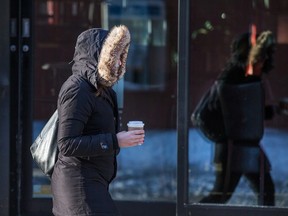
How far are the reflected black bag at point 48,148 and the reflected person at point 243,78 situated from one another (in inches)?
98.4

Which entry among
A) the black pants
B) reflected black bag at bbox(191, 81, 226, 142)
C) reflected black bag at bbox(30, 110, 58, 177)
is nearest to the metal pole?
the black pants

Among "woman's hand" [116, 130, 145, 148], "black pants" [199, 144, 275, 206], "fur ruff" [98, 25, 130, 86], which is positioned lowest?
"black pants" [199, 144, 275, 206]

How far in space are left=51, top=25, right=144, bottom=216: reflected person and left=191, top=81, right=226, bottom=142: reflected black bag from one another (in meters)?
2.64

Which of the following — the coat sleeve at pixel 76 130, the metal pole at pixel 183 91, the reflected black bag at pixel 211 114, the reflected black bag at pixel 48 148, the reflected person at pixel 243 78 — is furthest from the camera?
the reflected black bag at pixel 211 114

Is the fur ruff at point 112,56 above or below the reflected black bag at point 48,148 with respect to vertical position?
above

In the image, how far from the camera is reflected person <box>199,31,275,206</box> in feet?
19.4

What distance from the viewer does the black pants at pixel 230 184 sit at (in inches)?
229

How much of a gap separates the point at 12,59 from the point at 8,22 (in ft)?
0.99

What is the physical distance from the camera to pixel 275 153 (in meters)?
6.70

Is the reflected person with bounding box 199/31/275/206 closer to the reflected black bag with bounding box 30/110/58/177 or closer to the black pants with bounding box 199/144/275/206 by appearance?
the black pants with bounding box 199/144/275/206

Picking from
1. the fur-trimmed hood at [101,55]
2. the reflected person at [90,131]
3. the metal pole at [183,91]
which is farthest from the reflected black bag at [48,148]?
the metal pole at [183,91]

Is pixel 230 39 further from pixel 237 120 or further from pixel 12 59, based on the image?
pixel 12 59

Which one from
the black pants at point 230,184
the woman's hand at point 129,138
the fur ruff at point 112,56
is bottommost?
the black pants at point 230,184

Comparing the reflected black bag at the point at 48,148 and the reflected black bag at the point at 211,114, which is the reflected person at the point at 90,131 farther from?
the reflected black bag at the point at 211,114
